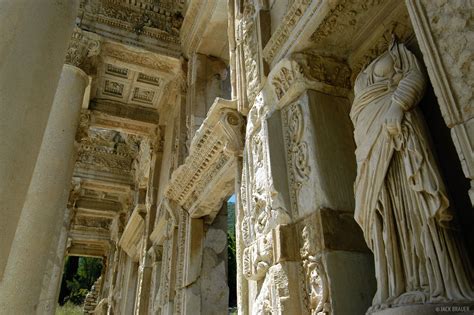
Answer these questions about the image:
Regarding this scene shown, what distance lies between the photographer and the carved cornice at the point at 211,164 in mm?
4758

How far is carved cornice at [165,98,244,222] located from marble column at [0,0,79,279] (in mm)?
2017

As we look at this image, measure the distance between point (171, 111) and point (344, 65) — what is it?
5.80m

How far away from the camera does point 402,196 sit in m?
2.23

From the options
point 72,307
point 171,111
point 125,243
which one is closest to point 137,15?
point 171,111

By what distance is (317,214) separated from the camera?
110 inches

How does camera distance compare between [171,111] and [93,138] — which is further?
[93,138]

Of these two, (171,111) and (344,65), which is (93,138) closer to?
(171,111)

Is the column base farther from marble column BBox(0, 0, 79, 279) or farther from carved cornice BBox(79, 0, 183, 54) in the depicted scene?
carved cornice BBox(79, 0, 183, 54)

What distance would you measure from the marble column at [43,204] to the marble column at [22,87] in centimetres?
214

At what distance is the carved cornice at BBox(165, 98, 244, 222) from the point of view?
4758mm

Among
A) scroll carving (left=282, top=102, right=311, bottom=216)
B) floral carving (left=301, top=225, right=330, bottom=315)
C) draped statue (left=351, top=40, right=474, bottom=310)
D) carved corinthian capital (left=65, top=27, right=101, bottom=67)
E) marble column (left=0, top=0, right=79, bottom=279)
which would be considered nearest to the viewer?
draped statue (left=351, top=40, right=474, bottom=310)

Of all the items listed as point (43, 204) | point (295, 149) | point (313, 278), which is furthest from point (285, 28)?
point (43, 204)

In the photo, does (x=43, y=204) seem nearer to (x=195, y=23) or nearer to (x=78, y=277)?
(x=195, y=23)

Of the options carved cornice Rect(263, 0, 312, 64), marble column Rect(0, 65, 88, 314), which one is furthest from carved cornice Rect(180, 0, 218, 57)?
carved cornice Rect(263, 0, 312, 64)
